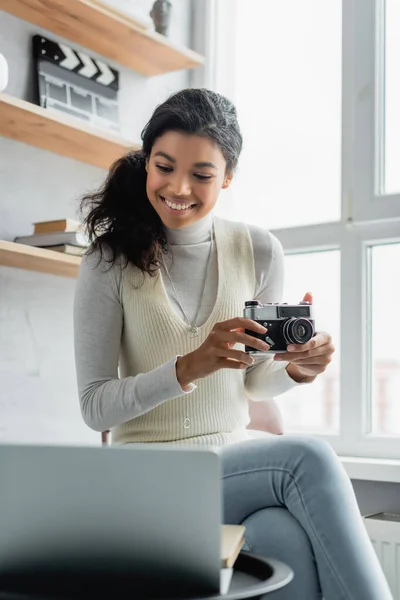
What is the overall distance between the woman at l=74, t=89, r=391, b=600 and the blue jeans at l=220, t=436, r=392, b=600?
8.6 inches

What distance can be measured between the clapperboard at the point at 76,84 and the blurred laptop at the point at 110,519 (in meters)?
1.46

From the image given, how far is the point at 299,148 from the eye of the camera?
2.42 metres

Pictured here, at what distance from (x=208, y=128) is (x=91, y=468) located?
95cm

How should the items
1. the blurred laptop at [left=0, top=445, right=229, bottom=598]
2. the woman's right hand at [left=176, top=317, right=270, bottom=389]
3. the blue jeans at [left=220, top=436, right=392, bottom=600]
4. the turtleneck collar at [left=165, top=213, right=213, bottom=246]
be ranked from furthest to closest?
Answer: the turtleneck collar at [left=165, top=213, right=213, bottom=246] → the woman's right hand at [left=176, top=317, right=270, bottom=389] → the blue jeans at [left=220, top=436, right=392, bottom=600] → the blurred laptop at [left=0, top=445, right=229, bottom=598]

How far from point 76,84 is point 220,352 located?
112cm

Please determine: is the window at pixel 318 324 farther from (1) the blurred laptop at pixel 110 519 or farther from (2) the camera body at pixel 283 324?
(1) the blurred laptop at pixel 110 519

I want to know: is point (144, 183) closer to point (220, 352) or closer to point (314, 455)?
point (220, 352)

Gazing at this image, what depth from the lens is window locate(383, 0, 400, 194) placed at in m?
2.16

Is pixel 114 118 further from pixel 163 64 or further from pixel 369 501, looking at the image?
pixel 369 501

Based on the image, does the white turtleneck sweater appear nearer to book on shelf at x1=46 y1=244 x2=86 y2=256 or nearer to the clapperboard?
book on shelf at x1=46 y1=244 x2=86 y2=256

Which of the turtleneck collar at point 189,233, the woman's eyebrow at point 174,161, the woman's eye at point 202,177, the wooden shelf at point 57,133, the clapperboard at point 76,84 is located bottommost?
the turtleneck collar at point 189,233

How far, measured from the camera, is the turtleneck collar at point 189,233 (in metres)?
1.58

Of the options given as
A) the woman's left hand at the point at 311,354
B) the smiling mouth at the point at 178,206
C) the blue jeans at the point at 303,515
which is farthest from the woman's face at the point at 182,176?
the blue jeans at the point at 303,515

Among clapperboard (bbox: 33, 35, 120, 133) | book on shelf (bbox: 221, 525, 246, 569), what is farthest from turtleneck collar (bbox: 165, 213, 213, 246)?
book on shelf (bbox: 221, 525, 246, 569)
